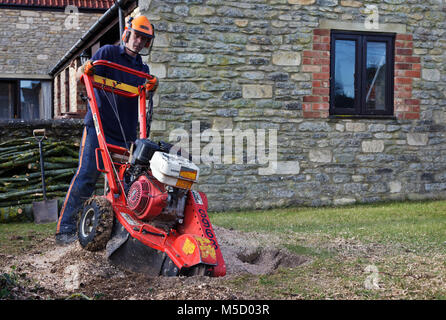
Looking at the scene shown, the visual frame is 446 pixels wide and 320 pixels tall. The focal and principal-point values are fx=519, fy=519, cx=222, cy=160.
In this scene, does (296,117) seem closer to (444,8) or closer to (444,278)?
(444,8)

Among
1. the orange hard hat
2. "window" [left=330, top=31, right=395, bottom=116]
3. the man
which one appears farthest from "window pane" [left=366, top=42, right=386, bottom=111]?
the orange hard hat

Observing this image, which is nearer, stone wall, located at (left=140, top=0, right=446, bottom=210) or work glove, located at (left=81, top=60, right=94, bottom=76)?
work glove, located at (left=81, top=60, right=94, bottom=76)

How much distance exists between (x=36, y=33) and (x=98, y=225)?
640 inches

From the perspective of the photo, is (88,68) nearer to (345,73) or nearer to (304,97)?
(304,97)

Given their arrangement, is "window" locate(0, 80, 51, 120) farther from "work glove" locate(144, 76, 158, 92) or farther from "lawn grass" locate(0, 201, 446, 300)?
"work glove" locate(144, 76, 158, 92)

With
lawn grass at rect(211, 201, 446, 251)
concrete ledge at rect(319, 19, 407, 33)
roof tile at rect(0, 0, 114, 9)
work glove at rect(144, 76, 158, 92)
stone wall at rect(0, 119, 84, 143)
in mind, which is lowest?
lawn grass at rect(211, 201, 446, 251)

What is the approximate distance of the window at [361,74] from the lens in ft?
29.3

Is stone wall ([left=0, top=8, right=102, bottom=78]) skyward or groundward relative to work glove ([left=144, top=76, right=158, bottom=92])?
skyward

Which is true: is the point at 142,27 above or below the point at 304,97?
above

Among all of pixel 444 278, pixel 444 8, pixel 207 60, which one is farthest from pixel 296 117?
pixel 444 278

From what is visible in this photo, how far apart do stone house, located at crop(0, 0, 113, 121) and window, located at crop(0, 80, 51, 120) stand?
67 millimetres

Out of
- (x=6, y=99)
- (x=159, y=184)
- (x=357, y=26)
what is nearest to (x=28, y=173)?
(x=159, y=184)

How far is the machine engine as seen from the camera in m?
3.59

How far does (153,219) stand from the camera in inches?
151
